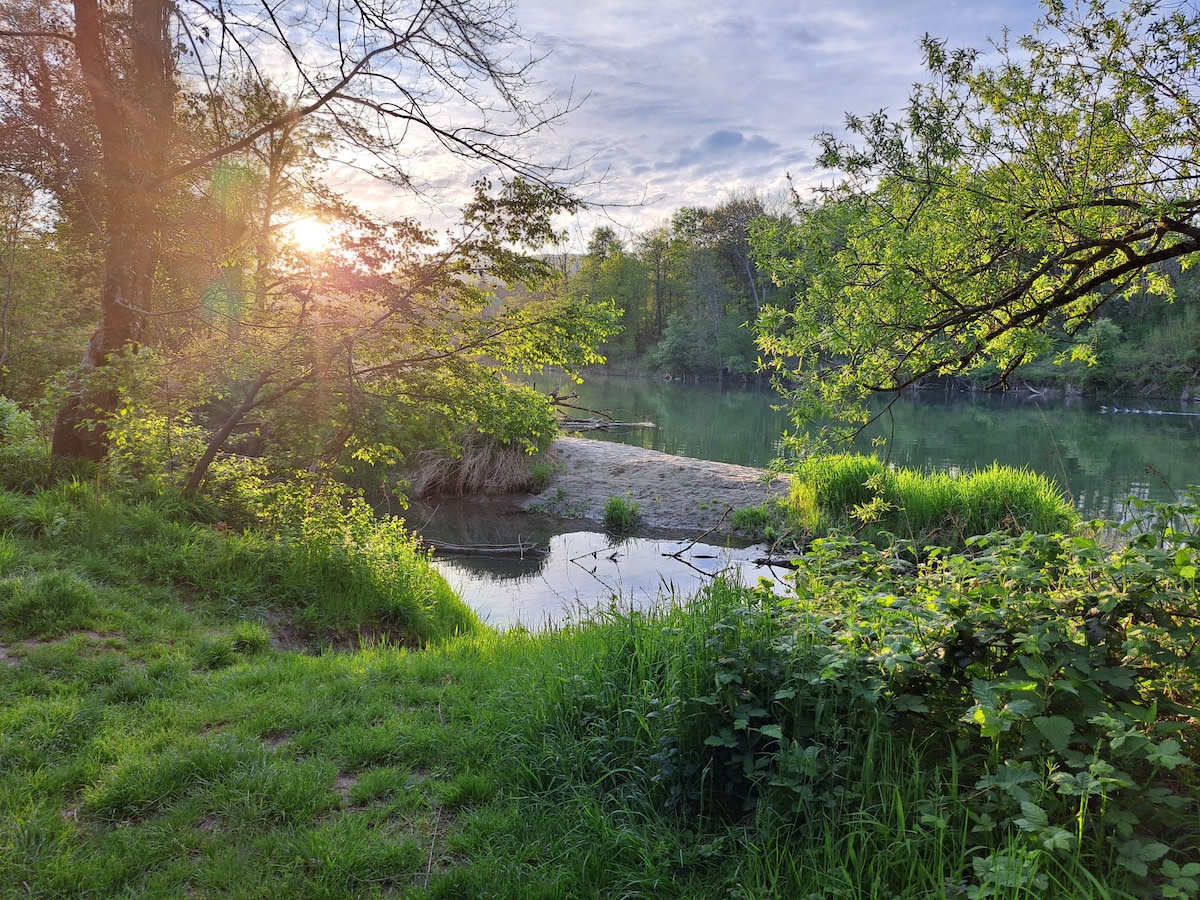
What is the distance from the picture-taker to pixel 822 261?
3.89 m

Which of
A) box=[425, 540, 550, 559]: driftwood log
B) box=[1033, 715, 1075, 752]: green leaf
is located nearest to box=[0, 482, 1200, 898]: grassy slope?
box=[1033, 715, 1075, 752]: green leaf

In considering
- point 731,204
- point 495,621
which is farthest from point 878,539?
point 731,204

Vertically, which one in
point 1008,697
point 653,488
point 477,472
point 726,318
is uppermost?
point 726,318

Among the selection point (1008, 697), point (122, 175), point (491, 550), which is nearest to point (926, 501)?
point (491, 550)

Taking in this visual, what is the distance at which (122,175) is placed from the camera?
6496mm

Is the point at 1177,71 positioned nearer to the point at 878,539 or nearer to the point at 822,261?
the point at 822,261

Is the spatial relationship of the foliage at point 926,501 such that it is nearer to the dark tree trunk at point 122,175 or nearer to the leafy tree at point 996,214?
the leafy tree at point 996,214

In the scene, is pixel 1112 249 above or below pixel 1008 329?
above

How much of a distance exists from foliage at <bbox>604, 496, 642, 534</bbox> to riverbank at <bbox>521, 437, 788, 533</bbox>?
255 mm

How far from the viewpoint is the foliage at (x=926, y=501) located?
395 inches

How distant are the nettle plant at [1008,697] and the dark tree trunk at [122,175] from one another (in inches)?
264

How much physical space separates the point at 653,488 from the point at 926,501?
543 cm

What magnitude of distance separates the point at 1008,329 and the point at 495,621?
609 cm

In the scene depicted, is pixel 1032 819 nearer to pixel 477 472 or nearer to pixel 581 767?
pixel 581 767
